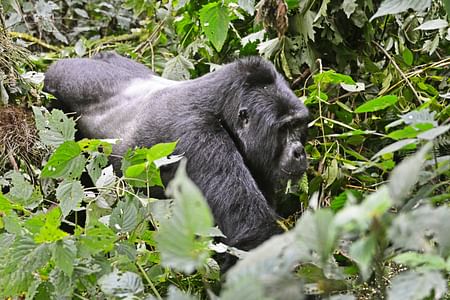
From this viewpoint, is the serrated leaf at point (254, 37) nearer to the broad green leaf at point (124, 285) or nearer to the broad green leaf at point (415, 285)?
the broad green leaf at point (124, 285)

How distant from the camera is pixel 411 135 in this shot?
141 cm

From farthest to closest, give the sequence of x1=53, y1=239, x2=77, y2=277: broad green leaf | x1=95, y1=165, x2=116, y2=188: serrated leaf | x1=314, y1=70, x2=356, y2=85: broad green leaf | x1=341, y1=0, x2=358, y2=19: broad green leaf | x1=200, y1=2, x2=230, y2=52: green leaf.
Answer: x1=341, y1=0, x2=358, y2=19: broad green leaf
x1=200, y1=2, x2=230, y2=52: green leaf
x1=314, y1=70, x2=356, y2=85: broad green leaf
x1=95, y1=165, x2=116, y2=188: serrated leaf
x1=53, y1=239, x2=77, y2=277: broad green leaf

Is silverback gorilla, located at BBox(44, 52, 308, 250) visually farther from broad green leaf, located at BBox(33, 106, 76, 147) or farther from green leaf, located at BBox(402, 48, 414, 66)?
green leaf, located at BBox(402, 48, 414, 66)

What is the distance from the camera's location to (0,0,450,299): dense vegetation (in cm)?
92

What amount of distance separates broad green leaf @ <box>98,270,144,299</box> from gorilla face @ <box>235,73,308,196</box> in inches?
55.0

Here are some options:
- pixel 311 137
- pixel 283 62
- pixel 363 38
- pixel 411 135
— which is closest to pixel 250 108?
pixel 311 137

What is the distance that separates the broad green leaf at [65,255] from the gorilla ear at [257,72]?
136cm

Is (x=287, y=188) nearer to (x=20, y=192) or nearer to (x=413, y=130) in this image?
(x=20, y=192)

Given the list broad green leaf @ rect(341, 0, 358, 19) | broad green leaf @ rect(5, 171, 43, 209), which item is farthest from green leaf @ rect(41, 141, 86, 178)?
broad green leaf @ rect(341, 0, 358, 19)

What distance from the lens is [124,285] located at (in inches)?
57.1

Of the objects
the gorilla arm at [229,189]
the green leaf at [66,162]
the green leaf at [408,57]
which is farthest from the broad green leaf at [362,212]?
the green leaf at [408,57]

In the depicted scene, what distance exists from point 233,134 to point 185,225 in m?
2.02

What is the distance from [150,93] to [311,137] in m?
0.82

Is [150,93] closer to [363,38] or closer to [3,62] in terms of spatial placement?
[3,62]
